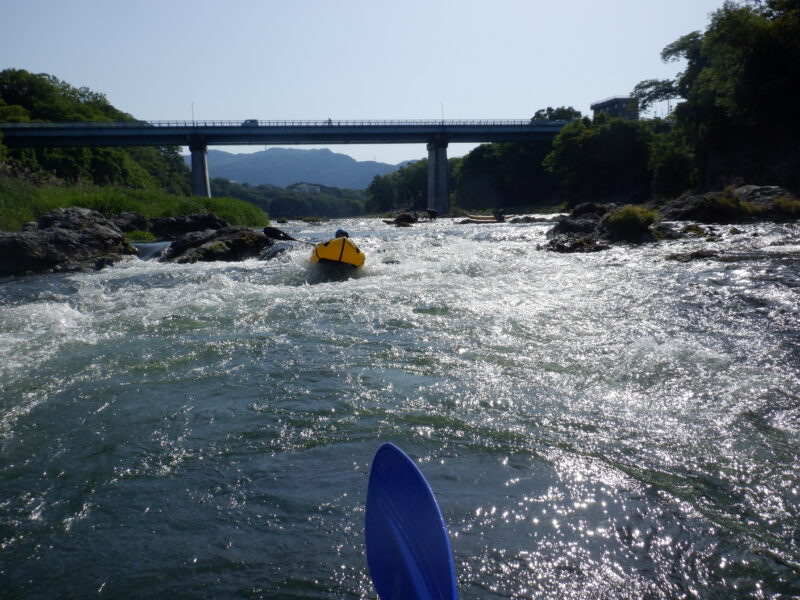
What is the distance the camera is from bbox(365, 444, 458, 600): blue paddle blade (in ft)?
4.59

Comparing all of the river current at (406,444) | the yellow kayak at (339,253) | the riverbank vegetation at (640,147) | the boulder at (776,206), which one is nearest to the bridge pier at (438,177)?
the riverbank vegetation at (640,147)

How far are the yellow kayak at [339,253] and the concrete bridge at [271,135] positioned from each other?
4241 cm

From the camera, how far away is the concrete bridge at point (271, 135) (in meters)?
44.0

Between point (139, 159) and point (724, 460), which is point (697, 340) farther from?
point (139, 159)

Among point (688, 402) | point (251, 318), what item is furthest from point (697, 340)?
point (251, 318)

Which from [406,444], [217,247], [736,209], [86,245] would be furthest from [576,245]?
[86,245]

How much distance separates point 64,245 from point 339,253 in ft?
22.9

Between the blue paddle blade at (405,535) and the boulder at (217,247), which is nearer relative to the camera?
the blue paddle blade at (405,535)

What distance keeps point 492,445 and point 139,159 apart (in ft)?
240

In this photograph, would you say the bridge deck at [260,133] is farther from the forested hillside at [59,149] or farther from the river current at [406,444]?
the river current at [406,444]

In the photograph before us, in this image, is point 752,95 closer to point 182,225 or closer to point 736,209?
point 736,209

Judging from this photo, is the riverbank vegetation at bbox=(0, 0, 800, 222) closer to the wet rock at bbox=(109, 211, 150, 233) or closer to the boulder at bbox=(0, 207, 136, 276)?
the wet rock at bbox=(109, 211, 150, 233)

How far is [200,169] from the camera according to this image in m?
49.7

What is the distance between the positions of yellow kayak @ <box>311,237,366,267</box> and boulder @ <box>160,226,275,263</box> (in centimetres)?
395
